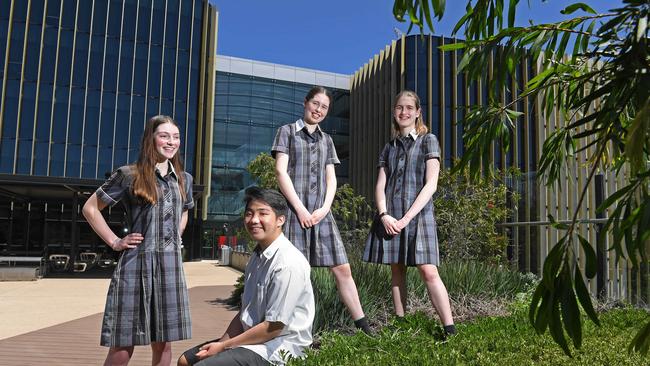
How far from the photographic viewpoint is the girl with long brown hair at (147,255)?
2.94 metres

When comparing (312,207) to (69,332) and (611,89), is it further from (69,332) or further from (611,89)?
(69,332)

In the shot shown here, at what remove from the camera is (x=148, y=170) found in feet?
10.3

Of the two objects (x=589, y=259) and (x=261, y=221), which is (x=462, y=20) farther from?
(x=261, y=221)

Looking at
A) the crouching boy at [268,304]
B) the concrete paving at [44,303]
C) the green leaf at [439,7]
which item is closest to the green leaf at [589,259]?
the green leaf at [439,7]

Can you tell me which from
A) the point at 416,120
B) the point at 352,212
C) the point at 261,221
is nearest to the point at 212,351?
the point at 261,221

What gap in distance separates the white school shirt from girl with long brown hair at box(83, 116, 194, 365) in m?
0.63

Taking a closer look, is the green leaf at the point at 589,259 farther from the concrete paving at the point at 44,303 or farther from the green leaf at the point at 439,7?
the concrete paving at the point at 44,303

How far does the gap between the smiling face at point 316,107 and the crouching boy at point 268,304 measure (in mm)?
1398

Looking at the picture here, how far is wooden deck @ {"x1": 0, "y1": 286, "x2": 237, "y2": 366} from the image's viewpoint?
472cm

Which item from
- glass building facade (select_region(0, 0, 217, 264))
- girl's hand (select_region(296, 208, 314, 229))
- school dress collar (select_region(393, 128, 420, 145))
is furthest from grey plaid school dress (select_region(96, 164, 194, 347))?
glass building facade (select_region(0, 0, 217, 264))

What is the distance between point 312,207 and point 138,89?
97.6 ft

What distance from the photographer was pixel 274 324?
246 centimetres

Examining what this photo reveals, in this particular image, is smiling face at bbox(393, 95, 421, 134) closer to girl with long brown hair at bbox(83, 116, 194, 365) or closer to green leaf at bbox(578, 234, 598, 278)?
girl with long brown hair at bbox(83, 116, 194, 365)

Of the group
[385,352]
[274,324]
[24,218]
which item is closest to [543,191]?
[385,352]
